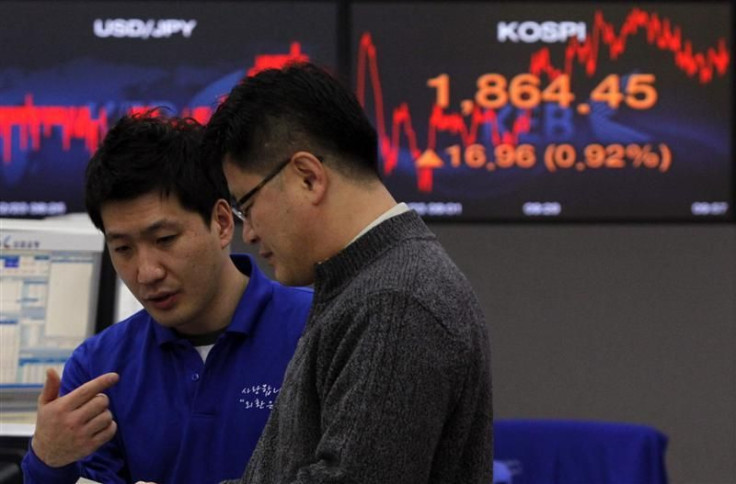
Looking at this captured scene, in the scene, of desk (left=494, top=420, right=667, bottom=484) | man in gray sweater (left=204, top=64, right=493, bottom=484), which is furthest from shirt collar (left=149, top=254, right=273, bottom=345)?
desk (left=494, top=420, right=667, bottom=484)

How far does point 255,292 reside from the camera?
1.62 meters

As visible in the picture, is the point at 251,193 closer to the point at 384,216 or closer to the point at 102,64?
the point at 384,216

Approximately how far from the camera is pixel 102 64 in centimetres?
345

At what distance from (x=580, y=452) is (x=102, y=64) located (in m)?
1.83

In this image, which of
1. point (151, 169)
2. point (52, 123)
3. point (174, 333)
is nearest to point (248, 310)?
point (174, 333)

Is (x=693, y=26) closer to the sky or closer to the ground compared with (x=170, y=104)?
closer to the sky

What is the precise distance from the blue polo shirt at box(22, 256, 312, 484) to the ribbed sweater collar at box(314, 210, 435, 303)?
0.45 m

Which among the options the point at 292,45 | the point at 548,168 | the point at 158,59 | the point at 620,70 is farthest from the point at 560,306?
the point at 158,59

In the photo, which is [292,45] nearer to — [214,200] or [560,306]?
[560,306]

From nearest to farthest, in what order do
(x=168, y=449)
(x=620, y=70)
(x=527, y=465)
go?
(x=168, y=449), (x=527, y=465), (x=620, y=70)

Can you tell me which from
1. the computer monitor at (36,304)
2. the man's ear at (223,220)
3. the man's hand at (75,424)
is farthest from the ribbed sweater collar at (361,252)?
the computer monitor at (36,304)

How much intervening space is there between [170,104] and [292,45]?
0.41 metres

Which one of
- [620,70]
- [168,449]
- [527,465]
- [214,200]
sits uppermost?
[620,70]

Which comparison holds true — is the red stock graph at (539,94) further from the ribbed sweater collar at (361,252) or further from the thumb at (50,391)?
the ribbed sweater collar at (361,252)
